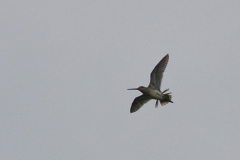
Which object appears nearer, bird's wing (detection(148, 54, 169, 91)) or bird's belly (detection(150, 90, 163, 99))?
bird's wing (detection(148, 54, 169, 91))

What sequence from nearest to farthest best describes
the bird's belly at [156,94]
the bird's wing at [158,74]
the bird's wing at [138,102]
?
the bird's wing at [158,74] → the bird's belly at [156,94] → the bird's wing at [138,102]

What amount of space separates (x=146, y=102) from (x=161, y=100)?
1736 mm

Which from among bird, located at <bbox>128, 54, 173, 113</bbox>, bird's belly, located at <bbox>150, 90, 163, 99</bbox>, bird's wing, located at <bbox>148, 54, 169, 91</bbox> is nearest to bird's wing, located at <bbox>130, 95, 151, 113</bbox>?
bird, located at <bbox>128, 54, 173, 113</bbox>

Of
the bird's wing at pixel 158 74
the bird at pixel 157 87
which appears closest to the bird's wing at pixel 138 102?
the bird at pixel 157 87

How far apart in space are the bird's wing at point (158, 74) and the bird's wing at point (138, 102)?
1.73 meters

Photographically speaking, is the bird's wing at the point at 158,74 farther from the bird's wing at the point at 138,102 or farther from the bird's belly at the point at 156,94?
the bird's wing at the point at 138,102

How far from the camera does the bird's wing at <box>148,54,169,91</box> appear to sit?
33.5m

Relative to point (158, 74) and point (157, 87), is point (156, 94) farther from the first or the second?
point (158, 74)

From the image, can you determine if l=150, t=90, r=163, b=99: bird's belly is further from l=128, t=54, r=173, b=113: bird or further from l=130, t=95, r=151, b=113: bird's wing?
l=130, t=95, r=151, b=113: bird's wing

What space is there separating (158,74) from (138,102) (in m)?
3.21

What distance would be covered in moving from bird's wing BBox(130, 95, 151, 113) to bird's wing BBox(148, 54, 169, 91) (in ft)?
5.67

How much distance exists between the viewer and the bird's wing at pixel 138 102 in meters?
35.8

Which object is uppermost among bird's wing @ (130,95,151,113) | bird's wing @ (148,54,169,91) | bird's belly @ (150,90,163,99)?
bird's wing @ (148,54,169,91)

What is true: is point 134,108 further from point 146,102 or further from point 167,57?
point 167,57
